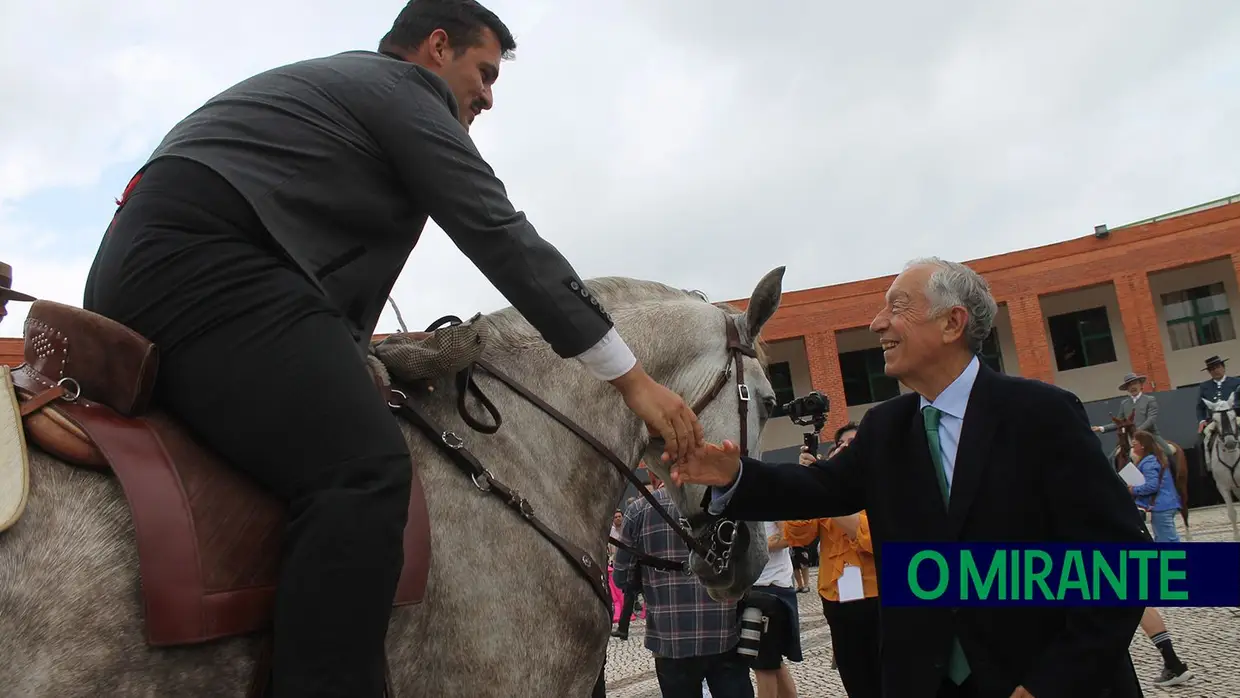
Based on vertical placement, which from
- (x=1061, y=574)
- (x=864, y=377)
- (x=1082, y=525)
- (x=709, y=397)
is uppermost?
(x=864, y=377)

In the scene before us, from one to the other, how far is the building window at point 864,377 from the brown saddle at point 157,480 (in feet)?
107

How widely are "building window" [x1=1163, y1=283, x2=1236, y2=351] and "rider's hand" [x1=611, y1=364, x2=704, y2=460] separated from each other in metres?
34.3

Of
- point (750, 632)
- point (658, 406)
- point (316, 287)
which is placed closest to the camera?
point (316, 287)

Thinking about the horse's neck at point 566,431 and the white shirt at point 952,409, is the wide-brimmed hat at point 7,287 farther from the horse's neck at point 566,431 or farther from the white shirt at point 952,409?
the white shirt at point 952,409

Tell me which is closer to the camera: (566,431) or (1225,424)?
(566,431)

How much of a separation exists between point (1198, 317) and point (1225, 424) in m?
20.4

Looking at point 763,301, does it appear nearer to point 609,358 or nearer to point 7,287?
point 609,358

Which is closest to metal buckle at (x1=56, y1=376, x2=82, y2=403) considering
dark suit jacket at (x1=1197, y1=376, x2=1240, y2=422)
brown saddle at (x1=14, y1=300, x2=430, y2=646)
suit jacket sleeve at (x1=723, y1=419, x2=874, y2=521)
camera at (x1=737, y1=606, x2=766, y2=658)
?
brown saddle at (x1=14, y1=300, x2=430, y2=646)

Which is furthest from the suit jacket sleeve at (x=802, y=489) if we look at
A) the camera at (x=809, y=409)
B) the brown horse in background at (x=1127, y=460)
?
the brown horse in background at (x=1127, y=460)

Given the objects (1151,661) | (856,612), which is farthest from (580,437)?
(1151,661)

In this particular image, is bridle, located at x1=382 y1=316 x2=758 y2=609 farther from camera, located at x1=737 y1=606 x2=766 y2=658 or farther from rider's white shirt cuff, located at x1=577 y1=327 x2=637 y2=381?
camera, located at x1=737 y1=606 x2=766 y2=658

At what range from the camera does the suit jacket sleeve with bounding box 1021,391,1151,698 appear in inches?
89.2

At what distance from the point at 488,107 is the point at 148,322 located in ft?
4.16

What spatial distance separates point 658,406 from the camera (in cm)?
246
